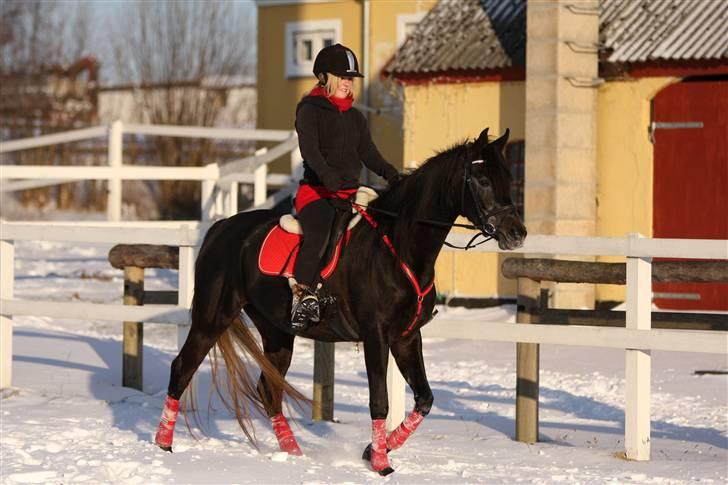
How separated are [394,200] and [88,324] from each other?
985 centimetres

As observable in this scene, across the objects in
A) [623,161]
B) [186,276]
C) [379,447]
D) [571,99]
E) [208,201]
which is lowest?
[379,447]

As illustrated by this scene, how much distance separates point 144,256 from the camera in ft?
36.3

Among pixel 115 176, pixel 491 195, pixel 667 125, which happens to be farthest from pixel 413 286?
pixel 115 176

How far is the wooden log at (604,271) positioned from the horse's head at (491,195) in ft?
5.90

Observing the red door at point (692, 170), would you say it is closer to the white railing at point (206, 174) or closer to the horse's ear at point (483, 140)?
the white railing at point (206, 174)

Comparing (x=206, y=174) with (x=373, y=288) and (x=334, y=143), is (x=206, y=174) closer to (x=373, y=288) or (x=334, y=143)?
(x=334, y=143)

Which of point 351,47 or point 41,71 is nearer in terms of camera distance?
point 351,47

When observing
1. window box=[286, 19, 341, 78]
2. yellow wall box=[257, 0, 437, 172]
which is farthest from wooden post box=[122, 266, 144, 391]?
window box=[286, 19, 341, 78]

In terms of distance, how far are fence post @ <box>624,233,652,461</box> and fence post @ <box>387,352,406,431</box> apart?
5.72 ft

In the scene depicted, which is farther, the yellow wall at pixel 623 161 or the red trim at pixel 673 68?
the yellow wall at pixel 623 161

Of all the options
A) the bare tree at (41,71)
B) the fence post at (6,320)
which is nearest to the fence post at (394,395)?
the fence post at (6,320)

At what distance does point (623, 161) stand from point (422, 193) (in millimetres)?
9970

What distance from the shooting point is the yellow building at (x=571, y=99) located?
16.8 m

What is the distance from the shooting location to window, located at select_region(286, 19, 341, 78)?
929 inches
